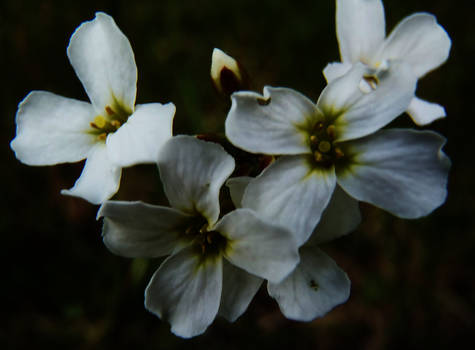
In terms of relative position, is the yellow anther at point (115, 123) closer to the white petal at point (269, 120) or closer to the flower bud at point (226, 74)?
the flower bud at point (226, 74)

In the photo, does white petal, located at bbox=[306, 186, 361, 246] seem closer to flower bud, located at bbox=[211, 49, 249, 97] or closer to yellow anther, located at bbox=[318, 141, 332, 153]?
yellow anther, located at bbox=[318, 141, 332, 153]

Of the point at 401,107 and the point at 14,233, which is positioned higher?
the point at 401,107

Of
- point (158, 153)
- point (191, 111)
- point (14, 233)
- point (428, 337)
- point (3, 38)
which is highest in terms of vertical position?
point (158, 153)

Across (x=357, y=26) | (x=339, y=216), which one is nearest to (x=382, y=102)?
(x=339, y=216)

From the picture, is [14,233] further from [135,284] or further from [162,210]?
[162,210]

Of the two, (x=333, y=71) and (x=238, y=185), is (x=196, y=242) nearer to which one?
(x=238, y=185)

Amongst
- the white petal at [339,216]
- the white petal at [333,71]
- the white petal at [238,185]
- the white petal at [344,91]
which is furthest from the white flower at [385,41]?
the white petal at [238,185]

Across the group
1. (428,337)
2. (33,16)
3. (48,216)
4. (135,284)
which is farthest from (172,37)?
(428,337)
